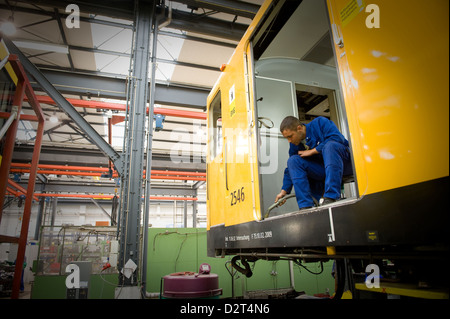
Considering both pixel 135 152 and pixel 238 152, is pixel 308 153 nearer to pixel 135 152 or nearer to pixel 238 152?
pixel 238 152

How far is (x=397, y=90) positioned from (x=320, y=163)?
126cm

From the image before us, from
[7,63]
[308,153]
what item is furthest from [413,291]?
[7,63]

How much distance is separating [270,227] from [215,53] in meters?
6.15

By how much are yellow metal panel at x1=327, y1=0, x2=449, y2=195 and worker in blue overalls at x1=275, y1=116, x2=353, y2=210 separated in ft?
1.91

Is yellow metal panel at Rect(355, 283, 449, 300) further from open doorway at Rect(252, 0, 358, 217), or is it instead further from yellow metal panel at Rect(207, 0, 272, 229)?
open doorway at Rect(252, 0, 358, 217)

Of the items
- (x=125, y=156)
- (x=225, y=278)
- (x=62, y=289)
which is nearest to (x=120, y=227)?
(x=125, y=156)

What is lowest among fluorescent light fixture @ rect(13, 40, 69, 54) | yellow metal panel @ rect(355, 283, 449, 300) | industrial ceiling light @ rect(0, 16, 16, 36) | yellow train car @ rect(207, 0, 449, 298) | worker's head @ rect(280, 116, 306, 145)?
yellow metal panel @ rect(355, 283, 449, 300)

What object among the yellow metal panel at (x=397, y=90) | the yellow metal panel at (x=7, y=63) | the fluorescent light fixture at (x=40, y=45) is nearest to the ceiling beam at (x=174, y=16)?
the fluorescent light fixture at (x=40, y=45)

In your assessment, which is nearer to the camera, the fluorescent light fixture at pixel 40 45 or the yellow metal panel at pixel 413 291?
the yellow metal panel at pixel 413 291

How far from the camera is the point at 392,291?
1260mm

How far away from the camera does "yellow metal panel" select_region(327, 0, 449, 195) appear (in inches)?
40.5

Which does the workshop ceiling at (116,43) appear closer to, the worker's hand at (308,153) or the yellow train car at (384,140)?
the yellow train car at (384,140)

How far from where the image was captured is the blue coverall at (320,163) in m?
1.91

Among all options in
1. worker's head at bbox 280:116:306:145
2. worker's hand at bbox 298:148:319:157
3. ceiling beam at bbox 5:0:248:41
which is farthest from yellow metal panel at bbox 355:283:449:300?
ceiling beam at bbox 5:0:248:41
